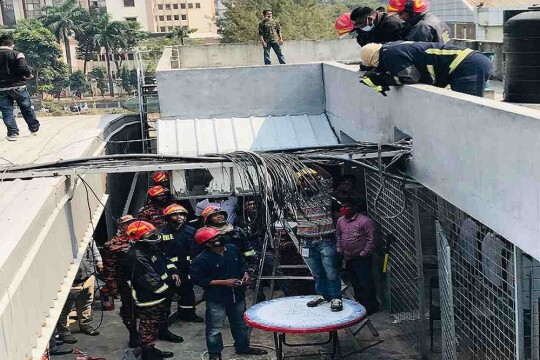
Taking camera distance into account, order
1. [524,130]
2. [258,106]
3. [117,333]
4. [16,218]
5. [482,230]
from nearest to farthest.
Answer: [524,130]
[16,218]
[482,230]
[117,333]
[258,106]

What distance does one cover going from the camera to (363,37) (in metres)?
9.12

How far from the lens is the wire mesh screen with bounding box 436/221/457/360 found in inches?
266

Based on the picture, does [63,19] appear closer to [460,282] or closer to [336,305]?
[336,305]

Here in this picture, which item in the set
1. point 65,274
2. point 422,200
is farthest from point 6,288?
point 422,200

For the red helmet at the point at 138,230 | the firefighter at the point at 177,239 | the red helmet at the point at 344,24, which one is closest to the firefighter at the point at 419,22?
the red helmet at the point at 344,24

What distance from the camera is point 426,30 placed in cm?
842

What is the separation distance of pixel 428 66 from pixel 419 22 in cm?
101

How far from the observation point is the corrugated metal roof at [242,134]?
38.9 ft

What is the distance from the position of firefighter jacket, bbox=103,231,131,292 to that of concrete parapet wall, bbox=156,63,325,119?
436cm

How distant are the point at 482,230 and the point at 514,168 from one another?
192cm

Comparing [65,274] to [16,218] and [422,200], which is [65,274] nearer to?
[16,218]

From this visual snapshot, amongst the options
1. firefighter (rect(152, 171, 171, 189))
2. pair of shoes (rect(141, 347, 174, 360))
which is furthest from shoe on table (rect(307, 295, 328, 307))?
firefighter (rect(152, 171, 171, 189))

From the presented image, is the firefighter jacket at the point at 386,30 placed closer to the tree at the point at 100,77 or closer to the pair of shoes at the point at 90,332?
the pair of shoes at the point at 90,332

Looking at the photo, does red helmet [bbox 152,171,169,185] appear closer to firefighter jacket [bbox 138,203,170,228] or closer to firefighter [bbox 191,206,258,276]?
firefighter jacket [bbox 138,203,170,228]
